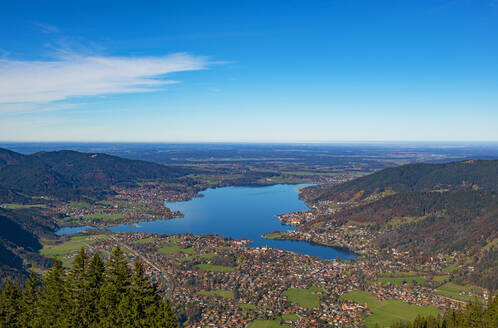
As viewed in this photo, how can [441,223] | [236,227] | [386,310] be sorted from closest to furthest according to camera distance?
[386,310] → [441,223] → [236,227]

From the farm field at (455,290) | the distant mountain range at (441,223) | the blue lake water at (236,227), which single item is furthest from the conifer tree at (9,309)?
the distant mountain range at (441,223)

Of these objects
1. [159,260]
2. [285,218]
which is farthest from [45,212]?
[285,218]

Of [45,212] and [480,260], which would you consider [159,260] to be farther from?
[45,212]

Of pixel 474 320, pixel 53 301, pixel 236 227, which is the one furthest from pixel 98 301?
pixel 236 227

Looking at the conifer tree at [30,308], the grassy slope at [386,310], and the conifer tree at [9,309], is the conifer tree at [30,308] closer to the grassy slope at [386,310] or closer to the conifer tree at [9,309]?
the conifer tree at [9,309]

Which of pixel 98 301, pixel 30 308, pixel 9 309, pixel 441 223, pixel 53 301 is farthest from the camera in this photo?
pixel 441 223

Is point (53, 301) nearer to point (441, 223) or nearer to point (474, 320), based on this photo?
point (474, 320)

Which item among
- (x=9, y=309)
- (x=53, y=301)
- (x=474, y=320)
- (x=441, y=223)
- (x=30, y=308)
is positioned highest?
(x=53, y=301)

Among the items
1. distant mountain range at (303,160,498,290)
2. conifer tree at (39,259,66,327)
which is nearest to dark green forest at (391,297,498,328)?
distant mountain range at (303,160,498,290)
